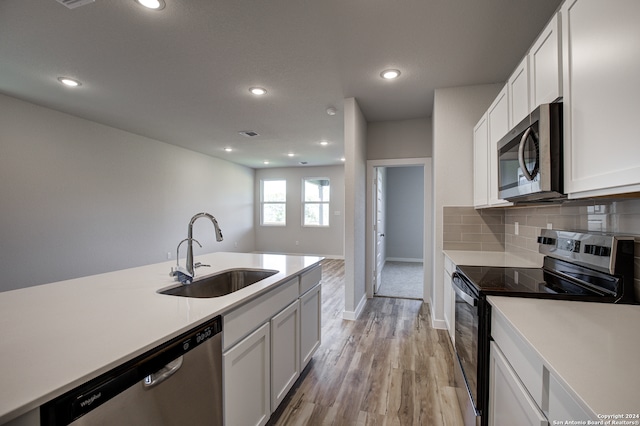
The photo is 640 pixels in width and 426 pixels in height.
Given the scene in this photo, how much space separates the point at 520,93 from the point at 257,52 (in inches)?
78.3

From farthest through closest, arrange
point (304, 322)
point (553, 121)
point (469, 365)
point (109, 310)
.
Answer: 1. point (304, 322)
2. point (469, 365)
3. point (553, 121)
4. point (109, 310)

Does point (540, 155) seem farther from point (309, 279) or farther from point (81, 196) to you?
point (81, 196)

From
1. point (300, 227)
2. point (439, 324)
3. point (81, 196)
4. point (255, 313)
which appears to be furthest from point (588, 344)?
point (300, 227)

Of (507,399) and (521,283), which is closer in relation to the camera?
(507,399)

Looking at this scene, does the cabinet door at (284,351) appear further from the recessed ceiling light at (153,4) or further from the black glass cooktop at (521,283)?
the recessed ceiling light at (153,4)

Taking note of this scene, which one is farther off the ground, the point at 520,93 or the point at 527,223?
the point at 520,93

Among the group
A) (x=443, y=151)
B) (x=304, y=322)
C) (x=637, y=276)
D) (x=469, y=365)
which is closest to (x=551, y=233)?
(x=637, y=276)

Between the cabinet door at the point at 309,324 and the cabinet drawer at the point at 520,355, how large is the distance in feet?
4.11

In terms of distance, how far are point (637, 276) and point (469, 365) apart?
2.76 ft

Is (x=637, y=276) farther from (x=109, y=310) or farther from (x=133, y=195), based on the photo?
(x=133, y=195)

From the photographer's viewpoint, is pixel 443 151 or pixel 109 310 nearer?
pixel 109 310

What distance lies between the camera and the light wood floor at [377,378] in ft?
5.79

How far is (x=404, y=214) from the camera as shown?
740cm

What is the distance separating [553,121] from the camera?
1211 mm
